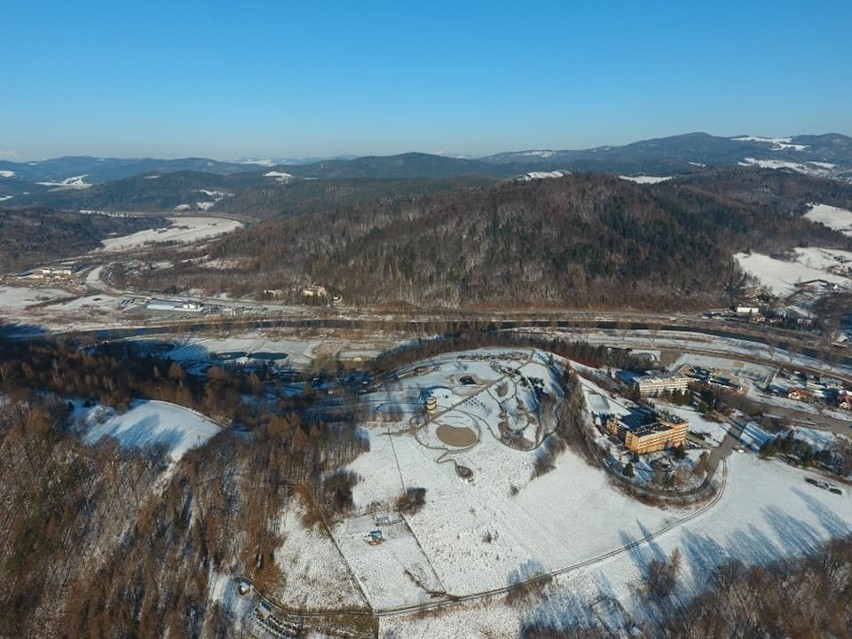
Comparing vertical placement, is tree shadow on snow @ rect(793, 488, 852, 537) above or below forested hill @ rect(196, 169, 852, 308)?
below

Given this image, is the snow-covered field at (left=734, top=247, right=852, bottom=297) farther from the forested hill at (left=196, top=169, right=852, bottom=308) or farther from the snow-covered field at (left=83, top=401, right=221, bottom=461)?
the snow-covered field at (left=83, top=401, right=221, bottom=461)

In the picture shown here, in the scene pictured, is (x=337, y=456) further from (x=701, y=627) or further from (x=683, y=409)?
(x=683, y=409)

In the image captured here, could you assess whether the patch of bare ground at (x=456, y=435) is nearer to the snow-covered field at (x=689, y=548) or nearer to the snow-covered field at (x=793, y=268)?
the snow-covered field at (x=689, y=548)

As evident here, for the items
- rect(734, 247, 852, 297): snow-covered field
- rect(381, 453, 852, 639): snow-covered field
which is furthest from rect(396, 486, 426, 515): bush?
rect(734, 247, 852, 297): snow-covered field

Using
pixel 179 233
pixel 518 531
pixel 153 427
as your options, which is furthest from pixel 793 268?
pixel 179 233

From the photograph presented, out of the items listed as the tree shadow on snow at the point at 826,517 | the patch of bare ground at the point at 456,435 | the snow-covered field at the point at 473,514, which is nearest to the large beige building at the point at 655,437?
the snow-covered field at the point at 473,514

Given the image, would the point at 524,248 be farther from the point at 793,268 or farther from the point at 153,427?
the point at 153,427
